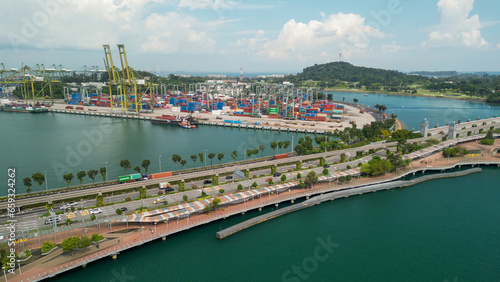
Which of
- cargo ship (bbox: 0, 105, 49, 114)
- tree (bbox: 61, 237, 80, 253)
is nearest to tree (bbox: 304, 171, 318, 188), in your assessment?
tree (bbox: 61, 237, 80, 253)

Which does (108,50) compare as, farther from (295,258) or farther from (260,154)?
(295,258)

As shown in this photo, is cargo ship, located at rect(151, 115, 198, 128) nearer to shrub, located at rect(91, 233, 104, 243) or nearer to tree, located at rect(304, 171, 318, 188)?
tree, located at rect(304, 171, 318, 188)

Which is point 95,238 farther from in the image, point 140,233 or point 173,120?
point 173,120

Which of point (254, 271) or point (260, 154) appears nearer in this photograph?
point (254, 271)

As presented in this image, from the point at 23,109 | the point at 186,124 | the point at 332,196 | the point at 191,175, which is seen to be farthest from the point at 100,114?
the point at 332,196

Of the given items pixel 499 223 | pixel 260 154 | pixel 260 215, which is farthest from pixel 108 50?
pixel 499 223

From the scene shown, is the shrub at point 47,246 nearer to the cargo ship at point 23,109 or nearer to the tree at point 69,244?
the tree at point 69,244
